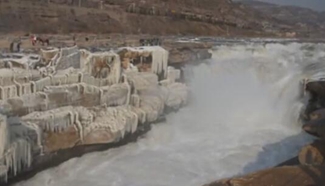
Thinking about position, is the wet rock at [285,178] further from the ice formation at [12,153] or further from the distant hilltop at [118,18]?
the distant hilltop at [118,18]

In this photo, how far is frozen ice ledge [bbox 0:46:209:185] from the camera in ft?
34.2

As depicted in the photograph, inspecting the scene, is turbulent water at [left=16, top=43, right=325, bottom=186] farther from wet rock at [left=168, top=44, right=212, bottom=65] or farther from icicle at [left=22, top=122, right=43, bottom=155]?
icicle at [left=22, top=122, right=43, bottom=155]

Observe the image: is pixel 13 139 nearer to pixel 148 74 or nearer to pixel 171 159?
pixel 171 159

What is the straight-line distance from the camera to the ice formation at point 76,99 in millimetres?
10484

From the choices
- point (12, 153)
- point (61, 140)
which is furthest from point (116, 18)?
point (12, 153)

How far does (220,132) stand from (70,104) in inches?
231

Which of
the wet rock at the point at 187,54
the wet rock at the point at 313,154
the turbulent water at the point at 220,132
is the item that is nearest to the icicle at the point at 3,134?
the turbulent water at the point at 220,132

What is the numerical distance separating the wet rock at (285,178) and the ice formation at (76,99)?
6134 millimetres

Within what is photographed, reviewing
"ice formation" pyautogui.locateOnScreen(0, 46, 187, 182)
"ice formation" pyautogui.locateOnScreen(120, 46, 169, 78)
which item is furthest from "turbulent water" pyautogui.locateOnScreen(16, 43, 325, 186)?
"ice formation" pyautogui.locateOnScreen(120, 46, 169, 78)

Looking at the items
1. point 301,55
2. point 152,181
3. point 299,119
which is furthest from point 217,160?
point 301,55

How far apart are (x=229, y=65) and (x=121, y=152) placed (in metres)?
9.56

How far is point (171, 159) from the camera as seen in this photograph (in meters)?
12.4

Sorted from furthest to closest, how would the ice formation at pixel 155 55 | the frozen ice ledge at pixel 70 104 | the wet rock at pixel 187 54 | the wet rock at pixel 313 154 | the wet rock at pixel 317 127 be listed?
the wet rock at pixel 187 54, the ice formation at pixel 155 55, the frozen ice ledge at pixel 70 104, the wet rock at pixel 317 127, the wet rock at pixel 313 154

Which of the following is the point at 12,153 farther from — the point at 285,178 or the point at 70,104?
the point at 285,178
